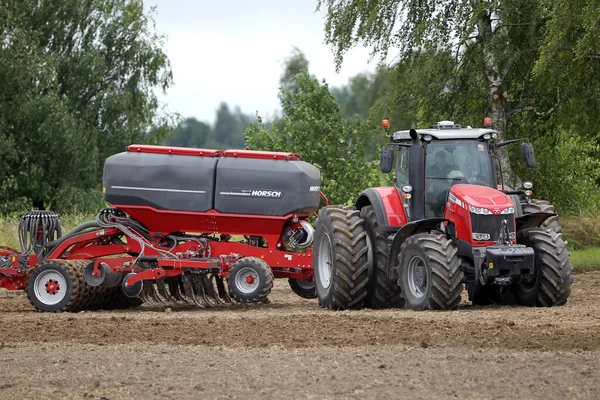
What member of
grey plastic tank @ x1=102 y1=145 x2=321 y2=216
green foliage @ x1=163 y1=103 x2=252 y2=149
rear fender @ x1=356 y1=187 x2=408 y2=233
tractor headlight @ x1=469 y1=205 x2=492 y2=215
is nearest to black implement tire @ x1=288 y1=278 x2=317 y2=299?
grey plastic tank @ x1=102 y1=145 x2=321 y2=216

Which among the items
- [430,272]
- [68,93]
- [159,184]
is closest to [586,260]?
[159,184]

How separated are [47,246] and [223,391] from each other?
8279 millimetres

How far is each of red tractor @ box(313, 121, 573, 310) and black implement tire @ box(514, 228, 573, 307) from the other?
0.04ft

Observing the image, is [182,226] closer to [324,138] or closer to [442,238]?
[442,238]

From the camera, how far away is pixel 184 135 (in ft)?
339

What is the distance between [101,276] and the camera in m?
15.8

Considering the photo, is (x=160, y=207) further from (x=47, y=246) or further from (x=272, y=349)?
(x=272, y=349)

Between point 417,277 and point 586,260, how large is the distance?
9415mm

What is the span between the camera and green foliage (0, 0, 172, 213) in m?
36.2

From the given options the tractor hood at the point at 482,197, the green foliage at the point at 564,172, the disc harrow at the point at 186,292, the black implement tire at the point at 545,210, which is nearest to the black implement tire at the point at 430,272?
the tractor hood at the point at 482,197

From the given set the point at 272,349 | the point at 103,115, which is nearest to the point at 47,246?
the point at 272,349

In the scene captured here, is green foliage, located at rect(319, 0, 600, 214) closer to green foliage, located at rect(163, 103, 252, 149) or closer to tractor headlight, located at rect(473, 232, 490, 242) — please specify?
tractor headlight, located at rect(473, 232, 490, 242)

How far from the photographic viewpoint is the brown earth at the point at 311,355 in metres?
8.81

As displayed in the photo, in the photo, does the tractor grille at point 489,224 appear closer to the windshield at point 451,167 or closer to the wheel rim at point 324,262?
the windshield at point 451,167
